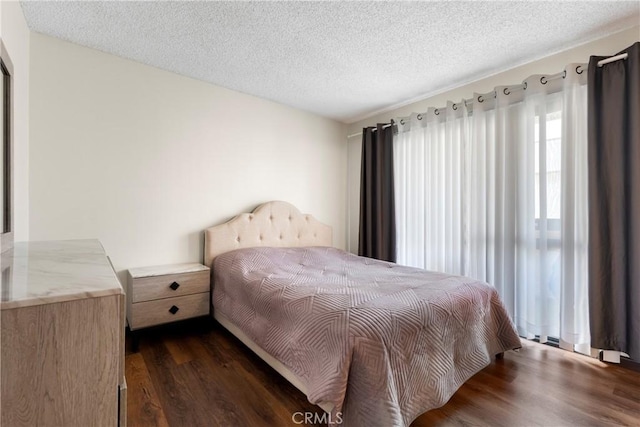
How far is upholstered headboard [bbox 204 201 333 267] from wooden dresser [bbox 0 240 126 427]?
200 centimetres

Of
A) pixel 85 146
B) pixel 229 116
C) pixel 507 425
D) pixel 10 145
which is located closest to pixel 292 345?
pixel 507 425

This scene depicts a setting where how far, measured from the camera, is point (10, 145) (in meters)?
1.50

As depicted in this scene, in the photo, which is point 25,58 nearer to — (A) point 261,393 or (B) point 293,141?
(B) point 293,141

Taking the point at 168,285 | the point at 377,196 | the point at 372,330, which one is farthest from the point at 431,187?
the point at 168,285

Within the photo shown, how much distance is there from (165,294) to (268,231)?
118cm

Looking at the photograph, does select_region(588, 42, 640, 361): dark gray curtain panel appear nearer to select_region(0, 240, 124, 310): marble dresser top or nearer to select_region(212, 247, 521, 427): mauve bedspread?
select_region(212, 247, 521, 427): mauve bedspread

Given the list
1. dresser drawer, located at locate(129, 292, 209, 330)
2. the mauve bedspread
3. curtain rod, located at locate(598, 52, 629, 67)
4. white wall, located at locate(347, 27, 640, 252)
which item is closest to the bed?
the mauve bedspread

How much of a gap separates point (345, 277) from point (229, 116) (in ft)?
6.82

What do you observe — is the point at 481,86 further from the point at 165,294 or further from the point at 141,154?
the point at 165,294

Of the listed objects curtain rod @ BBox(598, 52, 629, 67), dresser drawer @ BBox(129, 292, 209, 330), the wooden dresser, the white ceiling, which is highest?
the white ceiling

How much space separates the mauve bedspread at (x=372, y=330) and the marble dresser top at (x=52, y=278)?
0.93 meters

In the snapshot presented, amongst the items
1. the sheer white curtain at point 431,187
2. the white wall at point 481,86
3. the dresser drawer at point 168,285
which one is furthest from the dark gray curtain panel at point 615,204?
the dresser drawer at point 168,285

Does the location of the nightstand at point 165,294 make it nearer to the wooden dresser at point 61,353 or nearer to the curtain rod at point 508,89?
the wooden dresser at point 61,353

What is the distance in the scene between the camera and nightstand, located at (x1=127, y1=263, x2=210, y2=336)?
88.0 inches
